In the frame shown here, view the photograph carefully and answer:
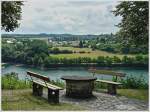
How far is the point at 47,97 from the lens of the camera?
10.2 meters

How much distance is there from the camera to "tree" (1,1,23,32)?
35.9 feet

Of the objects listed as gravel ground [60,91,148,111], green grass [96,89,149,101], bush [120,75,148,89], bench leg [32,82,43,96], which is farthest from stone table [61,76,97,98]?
bush [120,75,148,89]

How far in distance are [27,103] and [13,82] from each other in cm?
267

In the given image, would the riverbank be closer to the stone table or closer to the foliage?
the stone table

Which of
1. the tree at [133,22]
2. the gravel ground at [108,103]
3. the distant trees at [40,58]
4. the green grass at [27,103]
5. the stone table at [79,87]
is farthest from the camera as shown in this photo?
the tree at [133,22]

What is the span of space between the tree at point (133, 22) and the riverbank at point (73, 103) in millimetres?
2686

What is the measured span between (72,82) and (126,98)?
1.57 m

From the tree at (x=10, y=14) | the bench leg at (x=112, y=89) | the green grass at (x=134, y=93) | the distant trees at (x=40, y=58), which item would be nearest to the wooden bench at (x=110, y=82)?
the bench leg at (x=112, y=89)

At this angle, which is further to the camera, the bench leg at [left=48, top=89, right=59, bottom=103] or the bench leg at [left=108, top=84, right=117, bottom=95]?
the bench leg at [left=108, top=84, right=117, bottom=95]

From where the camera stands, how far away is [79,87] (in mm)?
10336

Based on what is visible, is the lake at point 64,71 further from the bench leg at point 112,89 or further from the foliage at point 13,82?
the bench leg at point 112,89

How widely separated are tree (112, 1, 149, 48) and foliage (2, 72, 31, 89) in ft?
12.1

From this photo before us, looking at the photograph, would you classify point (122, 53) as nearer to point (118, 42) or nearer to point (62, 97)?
point (118, 42)

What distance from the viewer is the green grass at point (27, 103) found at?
29.3 feet
